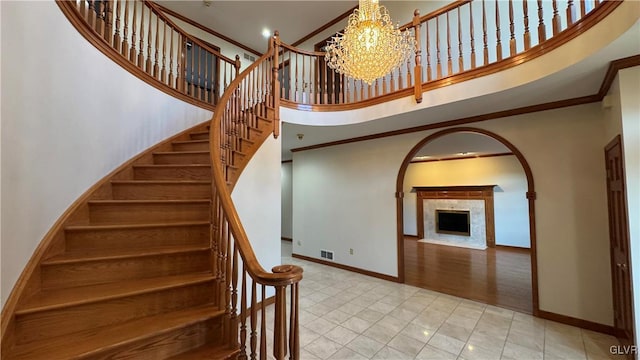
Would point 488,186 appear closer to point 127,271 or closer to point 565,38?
point 565,38

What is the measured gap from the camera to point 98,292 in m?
1.64

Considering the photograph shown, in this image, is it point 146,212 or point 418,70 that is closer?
point 146,212

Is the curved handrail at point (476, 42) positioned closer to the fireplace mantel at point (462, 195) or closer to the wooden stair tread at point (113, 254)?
the wooden stair tread at point (113, 254)

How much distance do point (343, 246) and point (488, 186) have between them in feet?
15.8

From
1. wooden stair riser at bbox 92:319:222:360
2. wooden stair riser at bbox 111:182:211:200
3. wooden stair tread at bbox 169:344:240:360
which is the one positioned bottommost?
wooden stair tread at bbox 169:344:240:360

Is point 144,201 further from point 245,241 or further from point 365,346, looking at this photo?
point 365,346

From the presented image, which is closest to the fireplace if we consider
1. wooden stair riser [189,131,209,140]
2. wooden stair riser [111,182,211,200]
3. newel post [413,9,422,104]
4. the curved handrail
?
the curved handrail

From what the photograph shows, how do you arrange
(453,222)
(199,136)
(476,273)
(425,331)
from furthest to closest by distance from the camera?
(453,222) → (476,273) → (199,136) → (425,331)

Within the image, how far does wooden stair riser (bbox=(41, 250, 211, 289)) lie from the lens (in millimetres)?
1688

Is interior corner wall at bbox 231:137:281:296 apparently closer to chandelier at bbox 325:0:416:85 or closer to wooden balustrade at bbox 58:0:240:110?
chandelier at bbox 325:0:416:85

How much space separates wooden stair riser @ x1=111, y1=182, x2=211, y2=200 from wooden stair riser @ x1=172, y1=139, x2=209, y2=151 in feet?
2.83

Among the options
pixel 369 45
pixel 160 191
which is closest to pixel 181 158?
pixel 160 191

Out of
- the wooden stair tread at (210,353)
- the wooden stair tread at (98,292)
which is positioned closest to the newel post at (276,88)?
the wooden stair tread at (98,292)

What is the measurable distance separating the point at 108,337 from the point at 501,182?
8.32 meters
